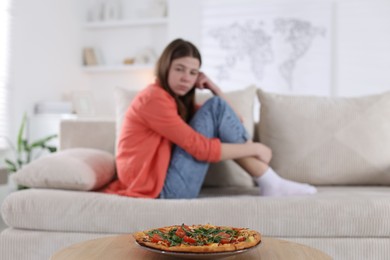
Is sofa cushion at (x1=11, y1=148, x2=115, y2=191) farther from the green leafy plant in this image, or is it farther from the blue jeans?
the green leafy plant

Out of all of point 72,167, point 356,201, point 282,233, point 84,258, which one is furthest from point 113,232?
point 356,201

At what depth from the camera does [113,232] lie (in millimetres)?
1953

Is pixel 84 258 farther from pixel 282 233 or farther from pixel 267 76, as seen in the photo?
pixel 267 76

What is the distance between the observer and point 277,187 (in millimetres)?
2311

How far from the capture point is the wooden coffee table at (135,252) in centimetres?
123

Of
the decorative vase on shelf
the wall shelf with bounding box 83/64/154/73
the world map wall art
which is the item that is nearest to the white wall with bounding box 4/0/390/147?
the world map wall art

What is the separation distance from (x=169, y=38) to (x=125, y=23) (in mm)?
486

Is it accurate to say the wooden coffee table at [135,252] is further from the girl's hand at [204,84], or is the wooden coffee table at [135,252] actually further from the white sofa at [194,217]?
the girl's hand at [204,84]

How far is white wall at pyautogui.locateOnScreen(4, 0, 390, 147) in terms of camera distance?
14.4ft

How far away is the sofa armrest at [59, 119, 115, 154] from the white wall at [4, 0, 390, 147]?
1745mm

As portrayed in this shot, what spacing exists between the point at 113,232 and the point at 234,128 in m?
0.69

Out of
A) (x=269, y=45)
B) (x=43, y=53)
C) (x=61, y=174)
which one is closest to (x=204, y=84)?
(x=61, y=174)

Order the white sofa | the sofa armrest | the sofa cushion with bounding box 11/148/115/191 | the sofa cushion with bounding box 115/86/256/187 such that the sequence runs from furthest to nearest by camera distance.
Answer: the sofa armrest < the sofa cushion with bounding box 115/86/256/187 < the sofa cushion with bounding box 11/148/115/191 < the white sofa

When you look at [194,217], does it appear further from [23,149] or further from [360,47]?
[360,47]
